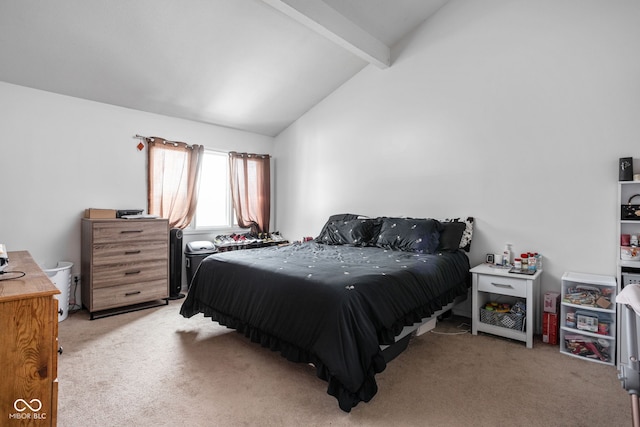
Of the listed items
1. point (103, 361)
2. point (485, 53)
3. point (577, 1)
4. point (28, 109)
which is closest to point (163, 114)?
point (28, 109)

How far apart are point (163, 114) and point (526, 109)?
4.06 metres

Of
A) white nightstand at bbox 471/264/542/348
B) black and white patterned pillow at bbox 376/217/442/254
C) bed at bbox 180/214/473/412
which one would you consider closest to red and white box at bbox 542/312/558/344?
white nightstand at bbox 471/264/542/348

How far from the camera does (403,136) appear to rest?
148 inches

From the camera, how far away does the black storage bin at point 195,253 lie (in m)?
4.03

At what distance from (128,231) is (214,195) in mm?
1533

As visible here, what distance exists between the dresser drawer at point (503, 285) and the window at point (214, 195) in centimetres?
350

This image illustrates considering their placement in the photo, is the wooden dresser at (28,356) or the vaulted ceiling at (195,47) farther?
the vaulted ceiling at (195,47)

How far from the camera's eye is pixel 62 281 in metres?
3.05

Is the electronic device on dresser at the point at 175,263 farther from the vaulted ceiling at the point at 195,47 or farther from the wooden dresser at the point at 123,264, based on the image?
the vaulted ceiling at the point at 195,47

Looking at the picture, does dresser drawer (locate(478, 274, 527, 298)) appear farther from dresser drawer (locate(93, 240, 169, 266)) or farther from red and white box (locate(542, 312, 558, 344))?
dresser drawer (locate(93, 240, 169, 266))

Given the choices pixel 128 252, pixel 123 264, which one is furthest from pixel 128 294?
pixel 128 252

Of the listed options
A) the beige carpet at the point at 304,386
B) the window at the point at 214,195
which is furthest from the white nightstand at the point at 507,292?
the window at the point at 214,195

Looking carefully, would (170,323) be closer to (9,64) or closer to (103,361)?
(103,361)

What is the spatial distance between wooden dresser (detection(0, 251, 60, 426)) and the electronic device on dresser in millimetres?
2693
